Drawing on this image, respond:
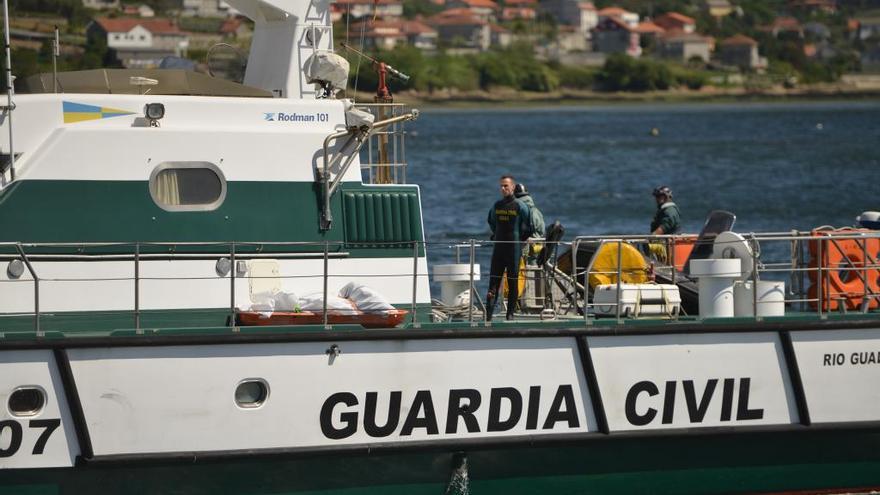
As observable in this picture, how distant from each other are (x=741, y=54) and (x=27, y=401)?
153m

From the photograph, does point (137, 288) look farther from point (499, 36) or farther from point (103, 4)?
point (499, 36)

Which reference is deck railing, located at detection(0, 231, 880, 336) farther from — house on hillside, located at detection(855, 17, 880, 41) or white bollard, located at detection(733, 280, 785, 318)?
house on hillside, located at detection(855, 17, 880, 41)

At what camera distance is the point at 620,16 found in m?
184

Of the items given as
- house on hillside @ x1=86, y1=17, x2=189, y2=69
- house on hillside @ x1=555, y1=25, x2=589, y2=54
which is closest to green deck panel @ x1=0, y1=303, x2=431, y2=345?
house on hillside @ x1=86, y1=17, x2=189, y2=69

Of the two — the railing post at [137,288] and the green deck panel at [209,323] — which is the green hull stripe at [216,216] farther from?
the railing post at [137,288]

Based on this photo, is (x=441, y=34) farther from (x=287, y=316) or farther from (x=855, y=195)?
(x=287, y=316)

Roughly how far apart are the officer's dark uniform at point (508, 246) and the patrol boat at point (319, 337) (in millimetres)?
283

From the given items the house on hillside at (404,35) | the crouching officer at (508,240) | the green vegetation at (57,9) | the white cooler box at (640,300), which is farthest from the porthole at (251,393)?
the house on hillside at (404,35)

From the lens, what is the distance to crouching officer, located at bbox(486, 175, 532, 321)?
40.5 ft

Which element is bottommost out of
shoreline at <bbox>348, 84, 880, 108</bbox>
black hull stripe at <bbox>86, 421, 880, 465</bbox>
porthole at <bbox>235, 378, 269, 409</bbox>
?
shoreline at <bbox>348, 84, 880, 108</bbox>

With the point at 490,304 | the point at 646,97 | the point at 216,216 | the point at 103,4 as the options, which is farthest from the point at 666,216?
the point at 646,97

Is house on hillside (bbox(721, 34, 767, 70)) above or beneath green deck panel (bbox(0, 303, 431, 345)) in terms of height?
beneath

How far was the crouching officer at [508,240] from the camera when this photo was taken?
12.4 m

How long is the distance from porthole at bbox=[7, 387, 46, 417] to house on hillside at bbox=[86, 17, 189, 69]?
4927 centimetres
